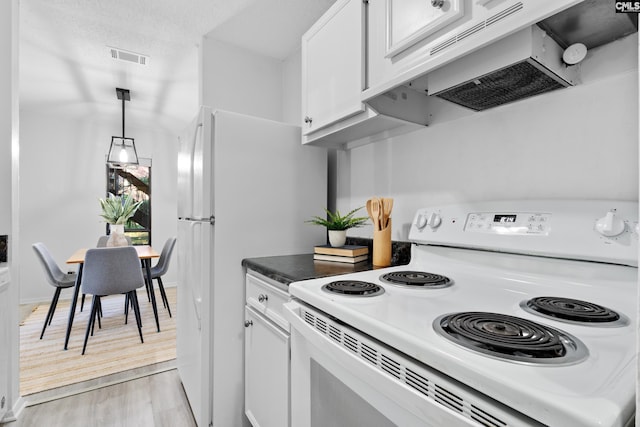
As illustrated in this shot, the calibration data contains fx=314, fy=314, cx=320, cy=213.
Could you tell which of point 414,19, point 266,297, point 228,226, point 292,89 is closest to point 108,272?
point 228,226

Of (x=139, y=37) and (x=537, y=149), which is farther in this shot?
(x=139, y=37)

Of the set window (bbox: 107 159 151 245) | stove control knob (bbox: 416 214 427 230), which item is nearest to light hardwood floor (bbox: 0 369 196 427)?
stove control knob (bbox: 416 214 427 230)

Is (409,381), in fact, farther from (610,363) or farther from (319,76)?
(319,76)

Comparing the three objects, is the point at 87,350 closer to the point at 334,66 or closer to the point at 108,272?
the point at 108,272

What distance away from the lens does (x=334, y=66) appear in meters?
1.49

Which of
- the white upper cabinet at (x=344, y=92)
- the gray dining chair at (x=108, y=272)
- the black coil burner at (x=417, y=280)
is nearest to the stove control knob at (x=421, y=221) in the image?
the black coil burner at (x=417, y=280)

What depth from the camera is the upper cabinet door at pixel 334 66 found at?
52.9 inches

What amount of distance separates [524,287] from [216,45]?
2.54m

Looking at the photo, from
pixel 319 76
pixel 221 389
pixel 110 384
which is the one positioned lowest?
pixel 110 384

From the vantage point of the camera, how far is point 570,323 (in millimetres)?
657

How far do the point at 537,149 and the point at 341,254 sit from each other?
0.90 m

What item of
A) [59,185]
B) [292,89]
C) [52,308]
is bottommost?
[52,308]

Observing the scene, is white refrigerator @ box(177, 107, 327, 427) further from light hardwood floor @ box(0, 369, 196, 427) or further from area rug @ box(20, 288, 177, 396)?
area rug @ box(20, 288, 177, 396)

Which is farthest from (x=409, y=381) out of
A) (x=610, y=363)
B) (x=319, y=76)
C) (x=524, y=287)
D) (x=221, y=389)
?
(x=319, y=76)
